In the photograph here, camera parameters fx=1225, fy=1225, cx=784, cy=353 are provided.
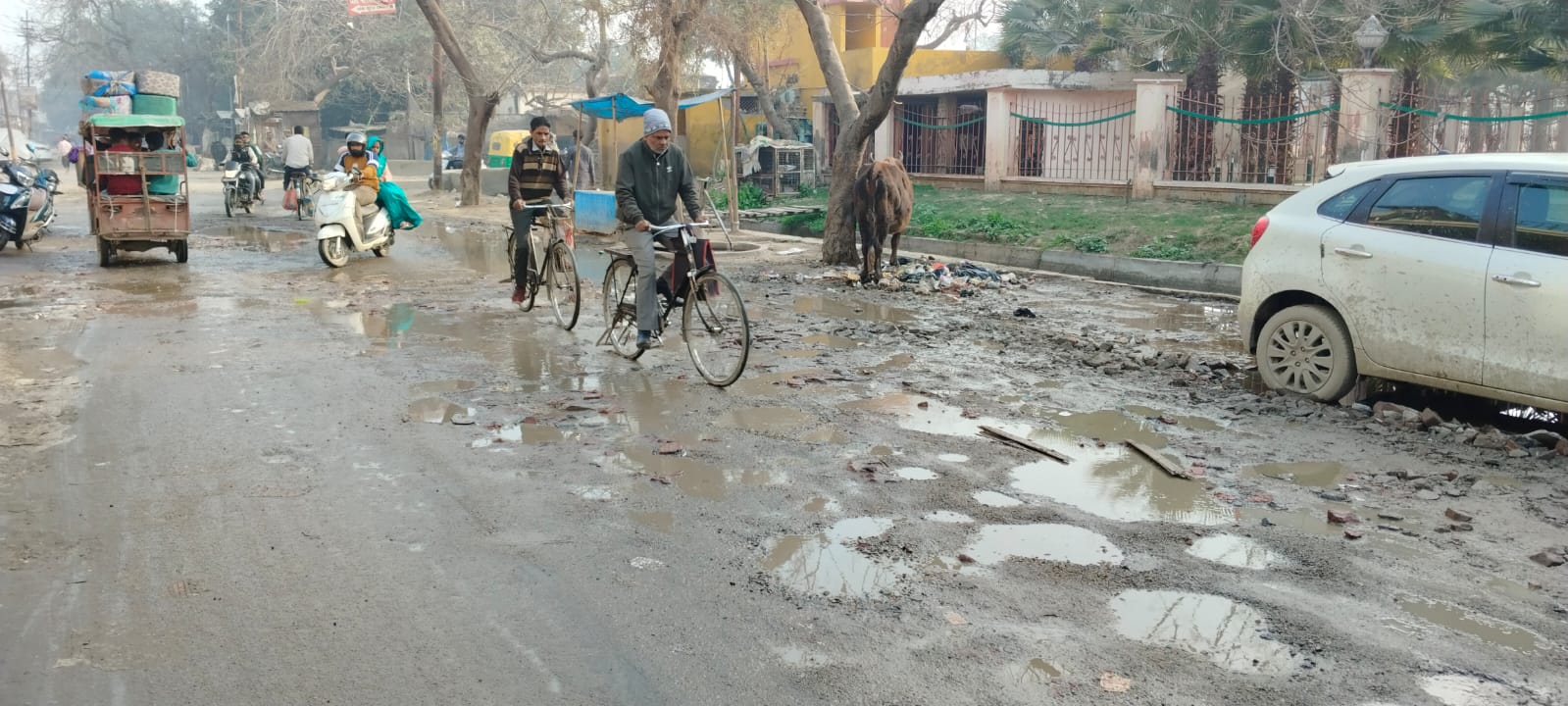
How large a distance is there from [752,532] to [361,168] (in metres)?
12.7

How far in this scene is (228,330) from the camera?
35.1 ft

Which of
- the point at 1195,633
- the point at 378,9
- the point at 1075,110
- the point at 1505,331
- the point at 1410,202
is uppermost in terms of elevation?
the point at 378,9

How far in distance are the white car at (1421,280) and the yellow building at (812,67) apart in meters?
24.4

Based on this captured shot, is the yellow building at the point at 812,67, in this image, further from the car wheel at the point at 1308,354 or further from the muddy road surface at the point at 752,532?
the car wheel at the point at 1308,354

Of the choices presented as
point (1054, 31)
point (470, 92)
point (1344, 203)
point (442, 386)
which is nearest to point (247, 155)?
point (470, 92)

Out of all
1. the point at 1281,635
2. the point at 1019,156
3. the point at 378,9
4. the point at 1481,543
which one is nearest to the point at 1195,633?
the point at 1281,635

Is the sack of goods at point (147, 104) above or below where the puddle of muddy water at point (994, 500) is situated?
above

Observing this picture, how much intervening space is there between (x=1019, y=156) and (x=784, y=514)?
72.2 feet

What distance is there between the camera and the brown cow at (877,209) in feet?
47.3

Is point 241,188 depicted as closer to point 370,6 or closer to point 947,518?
point 370,6

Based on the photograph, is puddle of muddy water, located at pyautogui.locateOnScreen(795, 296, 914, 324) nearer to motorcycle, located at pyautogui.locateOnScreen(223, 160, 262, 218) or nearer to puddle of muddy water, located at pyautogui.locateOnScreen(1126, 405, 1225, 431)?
puddle of muddy water, located at pyautogui.locateOnScreen(1126, 405, 1225, 431)

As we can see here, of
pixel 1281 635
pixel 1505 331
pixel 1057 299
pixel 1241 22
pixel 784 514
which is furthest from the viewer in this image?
pixel 1241 22

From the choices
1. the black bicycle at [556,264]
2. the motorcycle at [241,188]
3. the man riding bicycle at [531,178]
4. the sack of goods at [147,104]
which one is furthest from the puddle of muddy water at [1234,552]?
the motorcycle at [241,188]

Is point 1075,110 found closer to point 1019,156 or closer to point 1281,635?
point 1019,156
